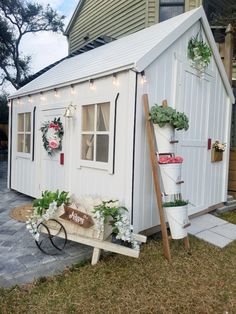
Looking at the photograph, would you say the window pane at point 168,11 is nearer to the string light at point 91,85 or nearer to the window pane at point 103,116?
the string light at point 91,85

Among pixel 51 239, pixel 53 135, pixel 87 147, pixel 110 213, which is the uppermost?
pixel 53 135

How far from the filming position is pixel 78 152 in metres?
4.70

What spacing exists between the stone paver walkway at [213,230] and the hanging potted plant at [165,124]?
152 centimetres

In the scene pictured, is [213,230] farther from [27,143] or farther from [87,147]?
[27,143]

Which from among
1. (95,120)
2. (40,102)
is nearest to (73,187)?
(95,120)

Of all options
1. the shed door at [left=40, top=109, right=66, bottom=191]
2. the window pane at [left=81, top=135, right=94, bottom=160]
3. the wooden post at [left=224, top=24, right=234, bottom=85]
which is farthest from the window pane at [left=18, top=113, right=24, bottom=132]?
the wooden post at [left=224, top=24, right=234, bottom=85]

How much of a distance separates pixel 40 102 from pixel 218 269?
4.38 meters

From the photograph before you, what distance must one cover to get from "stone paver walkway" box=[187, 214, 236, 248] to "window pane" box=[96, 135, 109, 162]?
5.63 feet

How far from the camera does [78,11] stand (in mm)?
13148

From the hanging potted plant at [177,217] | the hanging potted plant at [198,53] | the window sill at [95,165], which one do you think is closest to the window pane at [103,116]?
the window sill at [95,165]

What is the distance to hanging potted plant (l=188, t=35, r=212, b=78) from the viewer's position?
4547mm

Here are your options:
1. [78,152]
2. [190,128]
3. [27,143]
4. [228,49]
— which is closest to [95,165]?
[78,152]

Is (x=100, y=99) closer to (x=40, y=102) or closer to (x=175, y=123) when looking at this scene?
(x=175, y=123)

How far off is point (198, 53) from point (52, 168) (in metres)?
3.20
